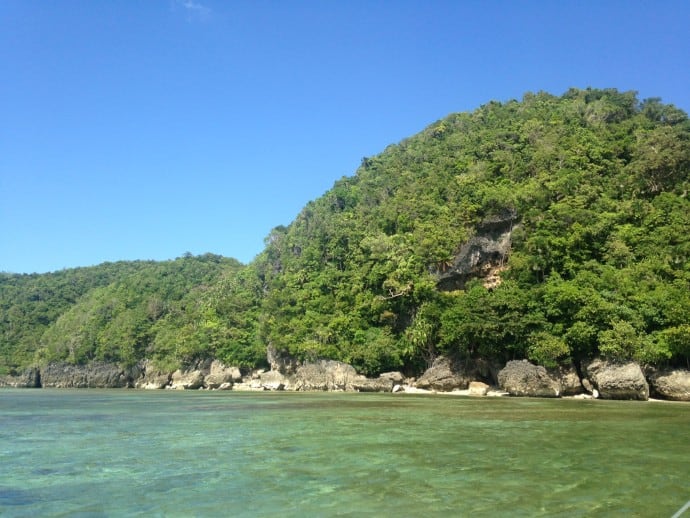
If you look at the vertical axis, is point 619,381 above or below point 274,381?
above

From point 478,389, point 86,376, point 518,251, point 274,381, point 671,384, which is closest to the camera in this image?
point 671,384

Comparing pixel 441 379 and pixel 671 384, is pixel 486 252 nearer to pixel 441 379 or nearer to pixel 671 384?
pixel 441 379

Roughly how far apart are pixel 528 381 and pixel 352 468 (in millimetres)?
27218

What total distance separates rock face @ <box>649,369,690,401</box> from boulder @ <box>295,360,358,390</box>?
76.1 feet

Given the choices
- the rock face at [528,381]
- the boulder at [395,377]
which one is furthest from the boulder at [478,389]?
the boulder at [395,377]

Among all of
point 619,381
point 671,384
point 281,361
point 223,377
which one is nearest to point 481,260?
point 619,381

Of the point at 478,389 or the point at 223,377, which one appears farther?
the point at 223,377

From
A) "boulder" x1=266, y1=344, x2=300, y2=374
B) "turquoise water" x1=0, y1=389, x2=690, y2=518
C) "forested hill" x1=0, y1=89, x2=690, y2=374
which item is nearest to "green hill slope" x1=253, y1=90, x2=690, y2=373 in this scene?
"forested hill" x1=0, y1=89, x2=690, y2=374

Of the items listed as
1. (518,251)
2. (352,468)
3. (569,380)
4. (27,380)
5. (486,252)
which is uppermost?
(486,252)

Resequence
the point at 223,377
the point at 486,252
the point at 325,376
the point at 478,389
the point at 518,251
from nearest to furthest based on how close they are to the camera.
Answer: the point at 478,389 < the point at 518,251 < the point at 486,252 < the point at 325,376 < the point at 223,377

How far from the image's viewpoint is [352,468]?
10367mm

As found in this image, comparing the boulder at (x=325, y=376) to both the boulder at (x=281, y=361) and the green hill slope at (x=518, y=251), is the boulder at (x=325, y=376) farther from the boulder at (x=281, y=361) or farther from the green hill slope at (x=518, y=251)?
the boulder at (x=281, y=361)

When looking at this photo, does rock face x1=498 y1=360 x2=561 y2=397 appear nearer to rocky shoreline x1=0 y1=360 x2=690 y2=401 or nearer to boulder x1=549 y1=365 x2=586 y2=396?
rocky shoreline x1=0 y1=360 x2=690 y2=401

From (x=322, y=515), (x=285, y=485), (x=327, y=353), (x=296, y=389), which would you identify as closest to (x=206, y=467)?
(x=285, y=485)
